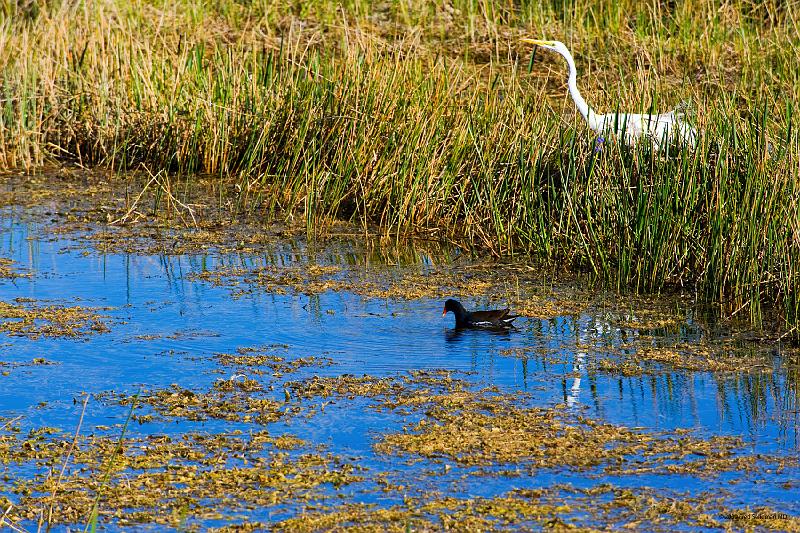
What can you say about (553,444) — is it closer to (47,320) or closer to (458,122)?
(47,320)

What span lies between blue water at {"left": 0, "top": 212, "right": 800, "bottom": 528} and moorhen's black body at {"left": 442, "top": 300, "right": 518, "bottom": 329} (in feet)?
0.19

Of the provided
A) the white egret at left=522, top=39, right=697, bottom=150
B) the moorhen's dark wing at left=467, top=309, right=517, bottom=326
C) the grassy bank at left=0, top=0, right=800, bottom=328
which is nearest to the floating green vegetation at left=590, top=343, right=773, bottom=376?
the grassy bank at left=0, top=0, right=800, bottom=328

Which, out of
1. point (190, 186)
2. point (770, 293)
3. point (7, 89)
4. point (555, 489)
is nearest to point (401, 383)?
point (555, 489)

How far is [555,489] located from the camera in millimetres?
4223

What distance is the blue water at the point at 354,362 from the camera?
4.77 meters

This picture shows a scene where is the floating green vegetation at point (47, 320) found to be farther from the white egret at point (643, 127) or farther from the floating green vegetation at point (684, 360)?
the white egret at point (643, 127)

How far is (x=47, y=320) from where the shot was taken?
6379 mm

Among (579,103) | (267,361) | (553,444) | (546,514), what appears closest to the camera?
(546,514)

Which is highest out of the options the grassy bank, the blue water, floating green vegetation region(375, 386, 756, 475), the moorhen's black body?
the grassy bank

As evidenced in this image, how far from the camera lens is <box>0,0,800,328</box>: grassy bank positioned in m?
6.67

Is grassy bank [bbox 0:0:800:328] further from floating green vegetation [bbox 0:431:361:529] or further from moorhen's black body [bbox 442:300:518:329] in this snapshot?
floating green vegetation [bbox 0:431:361:529]

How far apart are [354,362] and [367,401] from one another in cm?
58

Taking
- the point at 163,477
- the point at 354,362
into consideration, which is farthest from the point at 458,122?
the point at 163,477

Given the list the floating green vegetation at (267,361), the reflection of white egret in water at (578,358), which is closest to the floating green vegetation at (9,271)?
the floating green vegetation at (267,361)
